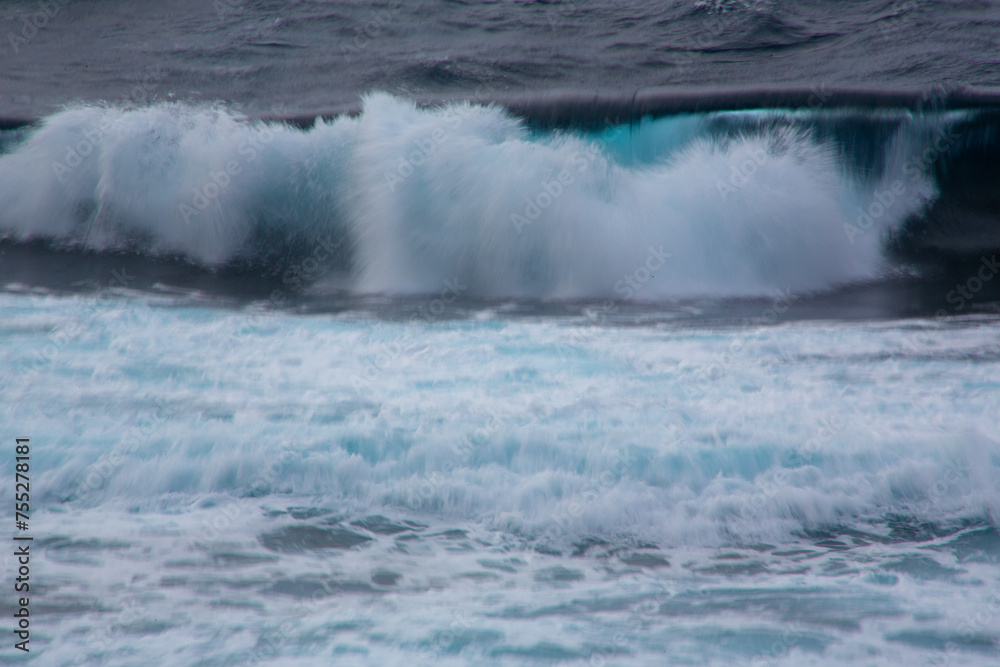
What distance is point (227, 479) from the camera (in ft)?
7.63

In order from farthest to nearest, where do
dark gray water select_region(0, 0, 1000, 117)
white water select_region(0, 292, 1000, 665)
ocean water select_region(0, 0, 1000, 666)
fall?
dark gray water select_region(0, 0, 1000, 117), ocean water select_region(0, 0, 1000, 666), white water select_region(0, 292, 1000, 665)

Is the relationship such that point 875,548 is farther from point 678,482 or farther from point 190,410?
point 190,410

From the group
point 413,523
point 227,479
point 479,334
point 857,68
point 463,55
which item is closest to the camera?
point 413,523

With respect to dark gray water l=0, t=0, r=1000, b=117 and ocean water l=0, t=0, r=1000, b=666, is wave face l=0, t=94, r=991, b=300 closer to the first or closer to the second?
ocean water l=0, t=0, r=1000, b=666

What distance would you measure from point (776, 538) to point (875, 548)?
0.89 feet

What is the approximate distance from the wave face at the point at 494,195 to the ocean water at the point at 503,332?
0.10 ft

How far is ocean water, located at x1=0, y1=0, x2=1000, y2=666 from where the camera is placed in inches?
69.8

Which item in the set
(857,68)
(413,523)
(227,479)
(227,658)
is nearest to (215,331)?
(227,479)

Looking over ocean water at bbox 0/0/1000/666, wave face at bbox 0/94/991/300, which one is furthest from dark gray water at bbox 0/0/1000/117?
wave face at bbox 0/94/991/300

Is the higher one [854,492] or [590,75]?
[590,75]

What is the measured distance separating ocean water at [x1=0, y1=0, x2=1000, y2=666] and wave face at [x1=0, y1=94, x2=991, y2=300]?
1.2 inches

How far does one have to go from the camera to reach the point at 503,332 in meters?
3.77

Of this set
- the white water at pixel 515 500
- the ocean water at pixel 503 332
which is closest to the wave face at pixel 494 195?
the ocean water at pixel 503 332

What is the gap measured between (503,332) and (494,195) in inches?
70.2
